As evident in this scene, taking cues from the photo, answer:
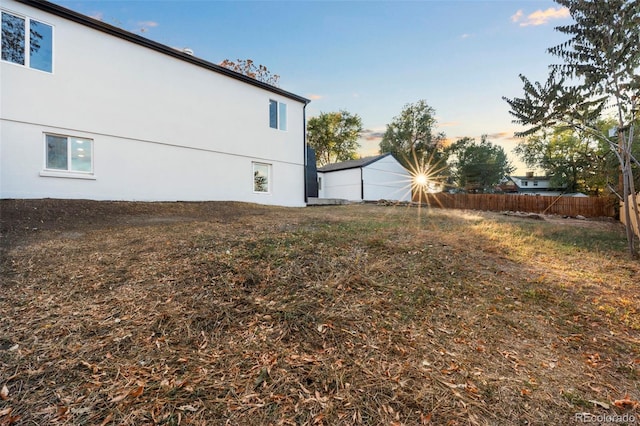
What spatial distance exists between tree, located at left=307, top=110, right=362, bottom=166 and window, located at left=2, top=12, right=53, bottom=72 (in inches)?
1000

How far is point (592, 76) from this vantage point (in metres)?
4.76

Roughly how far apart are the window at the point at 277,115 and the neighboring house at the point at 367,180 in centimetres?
913

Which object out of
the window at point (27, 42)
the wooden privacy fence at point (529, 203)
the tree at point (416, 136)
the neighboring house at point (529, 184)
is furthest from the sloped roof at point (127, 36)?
the neighboring house at point (529, 184)

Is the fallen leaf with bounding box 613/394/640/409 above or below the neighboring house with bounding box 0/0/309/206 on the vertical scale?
below

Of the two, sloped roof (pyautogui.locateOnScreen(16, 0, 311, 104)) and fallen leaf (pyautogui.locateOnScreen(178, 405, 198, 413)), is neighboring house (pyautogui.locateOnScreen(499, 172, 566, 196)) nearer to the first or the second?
sloped roof (pyautogui.locateOnScreen(16, 0, 311, 104))

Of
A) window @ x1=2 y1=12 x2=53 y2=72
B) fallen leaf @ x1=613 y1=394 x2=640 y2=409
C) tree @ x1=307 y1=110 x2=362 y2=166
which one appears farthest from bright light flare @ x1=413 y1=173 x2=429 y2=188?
fallen leaf @ x1=613 y1=394 x2=640 y2=409

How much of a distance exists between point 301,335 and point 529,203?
19.6 meters

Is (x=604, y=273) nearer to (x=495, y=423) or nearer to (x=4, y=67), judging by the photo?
(x=495, y=423)

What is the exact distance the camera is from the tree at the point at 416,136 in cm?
3006

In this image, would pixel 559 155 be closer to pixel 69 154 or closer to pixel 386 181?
pixel 386 181

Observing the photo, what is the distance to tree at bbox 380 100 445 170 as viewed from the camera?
30.1m

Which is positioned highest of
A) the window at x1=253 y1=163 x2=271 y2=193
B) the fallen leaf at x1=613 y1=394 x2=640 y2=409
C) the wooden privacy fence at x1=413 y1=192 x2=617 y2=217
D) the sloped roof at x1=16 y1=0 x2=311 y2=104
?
the sloped roof at x1=16 y1=0 x2=311 y2=104

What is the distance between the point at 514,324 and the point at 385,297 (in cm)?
113

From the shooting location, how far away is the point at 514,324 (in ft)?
8.07
